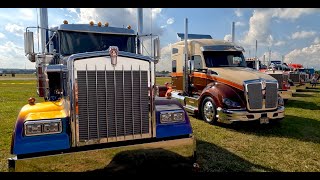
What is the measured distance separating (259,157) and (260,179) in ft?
3.62

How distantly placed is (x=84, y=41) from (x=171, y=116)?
9.07 ft

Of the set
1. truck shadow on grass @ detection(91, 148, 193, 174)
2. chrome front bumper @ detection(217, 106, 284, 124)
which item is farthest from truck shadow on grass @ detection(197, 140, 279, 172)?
chrome front bumper @ detection(217, 106, 284, 124)

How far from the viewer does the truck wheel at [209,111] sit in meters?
7.82

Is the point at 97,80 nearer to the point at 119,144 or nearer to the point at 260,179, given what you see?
the point at 119,144

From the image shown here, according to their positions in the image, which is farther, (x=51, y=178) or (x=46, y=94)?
(x=46, y=94)

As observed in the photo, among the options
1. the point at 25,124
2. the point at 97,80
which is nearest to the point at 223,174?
the point at 97,80

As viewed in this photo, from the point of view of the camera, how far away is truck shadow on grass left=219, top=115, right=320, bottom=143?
22.8 feet

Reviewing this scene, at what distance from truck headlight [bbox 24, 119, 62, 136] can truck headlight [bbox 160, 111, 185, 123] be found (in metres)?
1.61

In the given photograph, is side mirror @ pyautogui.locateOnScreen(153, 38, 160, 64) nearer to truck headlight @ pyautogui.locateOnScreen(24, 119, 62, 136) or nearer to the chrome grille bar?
truck headlight @ pyautogui.locateOnScreen(24, 119, 62, 136)

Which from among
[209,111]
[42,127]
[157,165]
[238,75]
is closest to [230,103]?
[209,111]

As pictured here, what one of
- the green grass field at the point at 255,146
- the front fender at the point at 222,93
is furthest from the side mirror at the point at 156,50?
the front fender at the point at 222,93

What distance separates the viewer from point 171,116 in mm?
4152

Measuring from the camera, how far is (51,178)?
3430 millimetres

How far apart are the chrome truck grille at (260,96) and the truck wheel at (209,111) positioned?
3.58 ft
